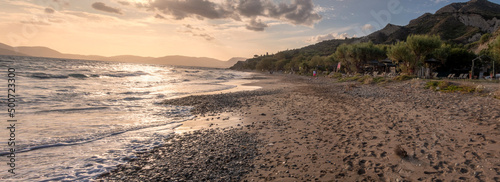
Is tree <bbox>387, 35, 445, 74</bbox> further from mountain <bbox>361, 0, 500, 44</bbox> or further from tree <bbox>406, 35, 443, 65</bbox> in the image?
mountain <bbox>361, 0, 500, 44</bbox>

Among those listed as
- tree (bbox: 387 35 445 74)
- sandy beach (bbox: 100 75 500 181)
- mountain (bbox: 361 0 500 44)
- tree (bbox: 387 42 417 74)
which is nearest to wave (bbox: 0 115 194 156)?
sandy beach (bbox: 100 75 500 181)

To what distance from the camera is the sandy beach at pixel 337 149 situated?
4703mm

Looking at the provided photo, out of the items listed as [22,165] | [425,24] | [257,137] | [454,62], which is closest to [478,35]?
[425,24]

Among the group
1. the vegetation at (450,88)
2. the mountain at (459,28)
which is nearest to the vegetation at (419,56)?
the vegetation at (450,88)

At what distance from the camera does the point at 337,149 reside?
602cm

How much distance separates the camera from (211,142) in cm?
724

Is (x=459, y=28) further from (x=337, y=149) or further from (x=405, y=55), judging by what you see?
(x=337, y=149)

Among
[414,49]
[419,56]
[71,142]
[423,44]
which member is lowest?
[71,142]

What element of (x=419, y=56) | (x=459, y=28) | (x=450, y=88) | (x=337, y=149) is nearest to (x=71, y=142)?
(x=337, y=149)

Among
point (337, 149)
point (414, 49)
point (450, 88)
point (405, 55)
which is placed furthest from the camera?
point (405, 55)

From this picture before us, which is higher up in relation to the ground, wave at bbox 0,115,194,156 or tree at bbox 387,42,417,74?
tree at bbox 387,42,417,74

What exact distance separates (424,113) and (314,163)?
291 inches

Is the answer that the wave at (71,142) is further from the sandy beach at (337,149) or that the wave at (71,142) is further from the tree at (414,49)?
the tree at (414,49)

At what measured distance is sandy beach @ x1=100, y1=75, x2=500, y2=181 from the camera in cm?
470
